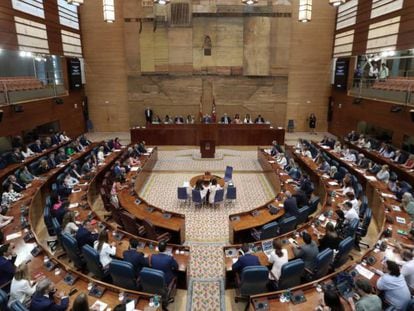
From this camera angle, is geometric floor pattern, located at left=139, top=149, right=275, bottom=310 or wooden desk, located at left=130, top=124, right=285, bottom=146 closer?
geometric floor pattern, located at left=139, top=149, right=275, bottom=310

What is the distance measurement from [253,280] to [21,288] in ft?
12.1

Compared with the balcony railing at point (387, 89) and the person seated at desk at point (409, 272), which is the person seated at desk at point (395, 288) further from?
the balcony railing at point (387, 89)

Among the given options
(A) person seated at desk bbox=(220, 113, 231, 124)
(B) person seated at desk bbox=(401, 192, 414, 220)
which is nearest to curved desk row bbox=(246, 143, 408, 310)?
(B) person seated at desk bbox=(401, 192, 414, 220)

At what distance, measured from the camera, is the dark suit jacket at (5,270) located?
16.1 feet

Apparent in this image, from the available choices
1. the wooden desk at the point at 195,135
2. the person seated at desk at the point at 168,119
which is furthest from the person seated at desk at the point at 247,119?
the person seated at desk at the point at 168,119

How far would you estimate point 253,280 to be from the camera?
503 cm

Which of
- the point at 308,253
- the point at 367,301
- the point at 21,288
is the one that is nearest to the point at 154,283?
the point at 21,288

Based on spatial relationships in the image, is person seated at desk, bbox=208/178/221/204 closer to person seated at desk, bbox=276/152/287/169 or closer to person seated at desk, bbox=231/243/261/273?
person seated at desk, bbox=276/152/287/169

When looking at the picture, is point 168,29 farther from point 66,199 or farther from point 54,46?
point 66,199

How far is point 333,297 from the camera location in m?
3.88

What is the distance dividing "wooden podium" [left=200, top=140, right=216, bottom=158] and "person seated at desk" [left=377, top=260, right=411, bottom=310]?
453 inches

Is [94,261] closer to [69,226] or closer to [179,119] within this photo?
[69,226]

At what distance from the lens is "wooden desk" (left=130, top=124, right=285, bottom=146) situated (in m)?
17.5

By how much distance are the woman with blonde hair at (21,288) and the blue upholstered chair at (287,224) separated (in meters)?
5.21
